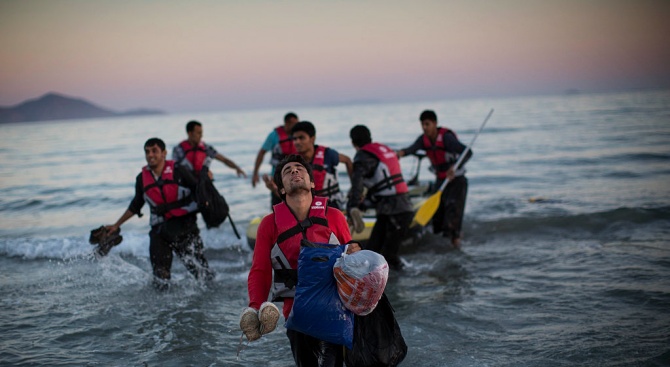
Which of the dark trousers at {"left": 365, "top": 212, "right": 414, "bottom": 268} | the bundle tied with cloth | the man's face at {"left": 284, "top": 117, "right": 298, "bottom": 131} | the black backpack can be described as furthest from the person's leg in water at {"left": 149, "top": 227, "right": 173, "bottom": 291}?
the man's face at {"left": 284, "top": 117, "right": 298, "bottom": 131}

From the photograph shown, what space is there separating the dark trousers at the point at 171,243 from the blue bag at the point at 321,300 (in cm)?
376

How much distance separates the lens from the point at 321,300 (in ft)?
9.34

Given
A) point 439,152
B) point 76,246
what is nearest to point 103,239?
point 439,152

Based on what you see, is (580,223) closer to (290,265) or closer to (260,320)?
(290,265)

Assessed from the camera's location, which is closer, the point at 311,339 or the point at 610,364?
the point at 311,339

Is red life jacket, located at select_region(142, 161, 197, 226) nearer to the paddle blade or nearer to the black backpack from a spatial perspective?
the black backpack

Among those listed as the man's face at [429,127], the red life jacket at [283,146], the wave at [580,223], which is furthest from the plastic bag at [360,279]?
the wave at [580,223]

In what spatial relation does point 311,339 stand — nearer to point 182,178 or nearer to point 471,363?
point 471,363

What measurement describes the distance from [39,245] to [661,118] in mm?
38117

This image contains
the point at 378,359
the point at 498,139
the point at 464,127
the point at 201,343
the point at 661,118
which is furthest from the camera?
the point at 464,127

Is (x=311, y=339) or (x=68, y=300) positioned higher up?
(x=311, y=339)

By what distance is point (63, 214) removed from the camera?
49.3ft

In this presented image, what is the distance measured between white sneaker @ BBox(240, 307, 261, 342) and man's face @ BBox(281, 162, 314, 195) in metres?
0.73

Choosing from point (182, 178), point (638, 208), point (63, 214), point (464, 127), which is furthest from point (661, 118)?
point (182, 178)
